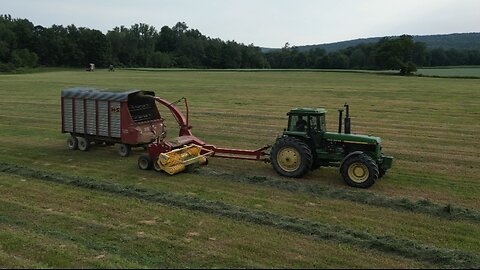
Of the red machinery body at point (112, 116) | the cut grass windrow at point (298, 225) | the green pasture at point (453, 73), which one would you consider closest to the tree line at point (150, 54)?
the green pasture at point (453, 73)

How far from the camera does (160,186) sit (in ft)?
38.1

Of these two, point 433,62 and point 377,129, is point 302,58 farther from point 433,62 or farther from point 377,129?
point 377,129

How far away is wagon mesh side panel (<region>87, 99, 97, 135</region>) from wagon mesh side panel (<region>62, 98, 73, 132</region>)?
32.0 inches

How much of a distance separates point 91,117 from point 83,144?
0.98 meters

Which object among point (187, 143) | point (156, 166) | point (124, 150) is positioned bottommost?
point (156, 166)

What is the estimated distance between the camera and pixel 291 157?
40.8 ft

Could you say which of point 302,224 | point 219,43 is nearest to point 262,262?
point 302,224

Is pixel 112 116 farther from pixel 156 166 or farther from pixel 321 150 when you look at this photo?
pixel 321 150

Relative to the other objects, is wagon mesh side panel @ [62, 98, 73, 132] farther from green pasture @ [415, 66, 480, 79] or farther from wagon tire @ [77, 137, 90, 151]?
green pasture @ [415, 66, 480, 79]

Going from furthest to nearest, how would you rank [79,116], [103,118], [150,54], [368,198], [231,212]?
1. [150,54]
2. [79,116]
3. [103,118]
4. [368,198]
5. [231,212]

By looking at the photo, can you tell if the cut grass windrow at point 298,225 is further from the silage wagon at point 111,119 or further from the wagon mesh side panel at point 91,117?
the wagon mesh side panel at point 91,117

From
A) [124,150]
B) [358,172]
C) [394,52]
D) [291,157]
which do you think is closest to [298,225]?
[358,172]

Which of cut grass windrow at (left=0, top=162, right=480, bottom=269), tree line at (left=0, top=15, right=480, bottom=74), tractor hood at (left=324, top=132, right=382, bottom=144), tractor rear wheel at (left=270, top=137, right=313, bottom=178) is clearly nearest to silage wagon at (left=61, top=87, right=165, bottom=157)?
cut grass windrow at (left=0, top=162, right=480, bottom=269)

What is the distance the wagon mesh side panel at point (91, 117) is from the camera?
15.5 metres
